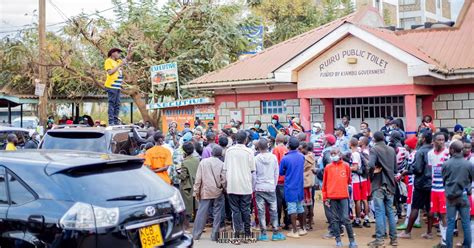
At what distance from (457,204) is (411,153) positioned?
2246 mm

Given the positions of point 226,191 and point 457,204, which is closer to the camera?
point 457,204

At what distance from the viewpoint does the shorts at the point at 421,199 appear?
32.9 ft

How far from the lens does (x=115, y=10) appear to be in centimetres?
2573

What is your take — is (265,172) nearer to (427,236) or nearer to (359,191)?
(359,191)

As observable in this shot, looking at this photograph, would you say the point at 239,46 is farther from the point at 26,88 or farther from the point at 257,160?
the point at 257,160

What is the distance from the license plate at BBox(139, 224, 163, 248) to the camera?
614 centimetres

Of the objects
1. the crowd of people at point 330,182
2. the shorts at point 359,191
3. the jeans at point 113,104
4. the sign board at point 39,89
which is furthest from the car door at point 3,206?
the sign board at point 39,89

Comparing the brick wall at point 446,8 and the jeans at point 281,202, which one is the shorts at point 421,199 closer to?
the jeans at point 281,202

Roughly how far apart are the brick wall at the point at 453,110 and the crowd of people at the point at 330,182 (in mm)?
4907

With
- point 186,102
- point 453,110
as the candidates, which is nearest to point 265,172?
point 453,110

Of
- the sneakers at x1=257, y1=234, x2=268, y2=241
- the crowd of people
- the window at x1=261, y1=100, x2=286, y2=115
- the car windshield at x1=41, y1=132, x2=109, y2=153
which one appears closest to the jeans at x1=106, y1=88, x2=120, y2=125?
the crowd of people

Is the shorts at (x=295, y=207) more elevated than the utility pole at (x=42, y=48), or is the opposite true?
the utility pole at (x=42, y=48)

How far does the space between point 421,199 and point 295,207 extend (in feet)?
6.97

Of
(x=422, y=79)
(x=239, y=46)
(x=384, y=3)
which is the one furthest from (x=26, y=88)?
(x=384, y=3)
